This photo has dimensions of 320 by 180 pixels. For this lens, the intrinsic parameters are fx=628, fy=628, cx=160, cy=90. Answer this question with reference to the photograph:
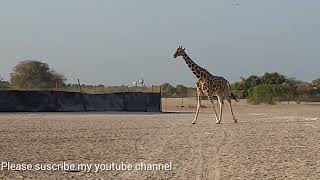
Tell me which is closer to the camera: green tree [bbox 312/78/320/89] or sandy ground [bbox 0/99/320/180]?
sandy ground [bbox 0/99/320/180]

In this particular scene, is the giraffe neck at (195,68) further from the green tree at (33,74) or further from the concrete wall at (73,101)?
the green tree at (33,74)

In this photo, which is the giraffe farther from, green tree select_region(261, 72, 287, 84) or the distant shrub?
green tree select_region(261, 72, 287, 84)

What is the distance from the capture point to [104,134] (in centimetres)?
1825

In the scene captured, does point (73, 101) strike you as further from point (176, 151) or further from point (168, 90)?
point (168, 90)

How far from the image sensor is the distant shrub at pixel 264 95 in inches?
2454

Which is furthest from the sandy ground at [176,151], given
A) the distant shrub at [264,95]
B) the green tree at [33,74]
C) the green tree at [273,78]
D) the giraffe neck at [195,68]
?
the green tree at [273,78]

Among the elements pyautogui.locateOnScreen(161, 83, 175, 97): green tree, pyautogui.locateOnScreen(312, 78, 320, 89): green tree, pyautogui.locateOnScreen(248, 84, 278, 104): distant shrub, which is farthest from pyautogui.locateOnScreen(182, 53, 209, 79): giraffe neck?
pyautogui.locateOnScreen(161, 83, 175, 97): green tree

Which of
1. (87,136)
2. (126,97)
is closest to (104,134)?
(87,136)

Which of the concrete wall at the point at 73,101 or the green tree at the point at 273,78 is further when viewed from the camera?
the green tree at the point at 273,78

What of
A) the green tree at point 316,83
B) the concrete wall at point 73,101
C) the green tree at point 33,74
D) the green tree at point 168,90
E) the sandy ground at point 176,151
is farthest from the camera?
the green tree at point 168,90

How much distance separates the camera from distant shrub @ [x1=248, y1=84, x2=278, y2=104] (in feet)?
204

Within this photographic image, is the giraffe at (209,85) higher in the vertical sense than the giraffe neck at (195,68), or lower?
lower

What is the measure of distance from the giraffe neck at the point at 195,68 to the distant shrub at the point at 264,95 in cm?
3584

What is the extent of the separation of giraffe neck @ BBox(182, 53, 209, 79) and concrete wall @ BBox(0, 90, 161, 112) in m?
15.7
